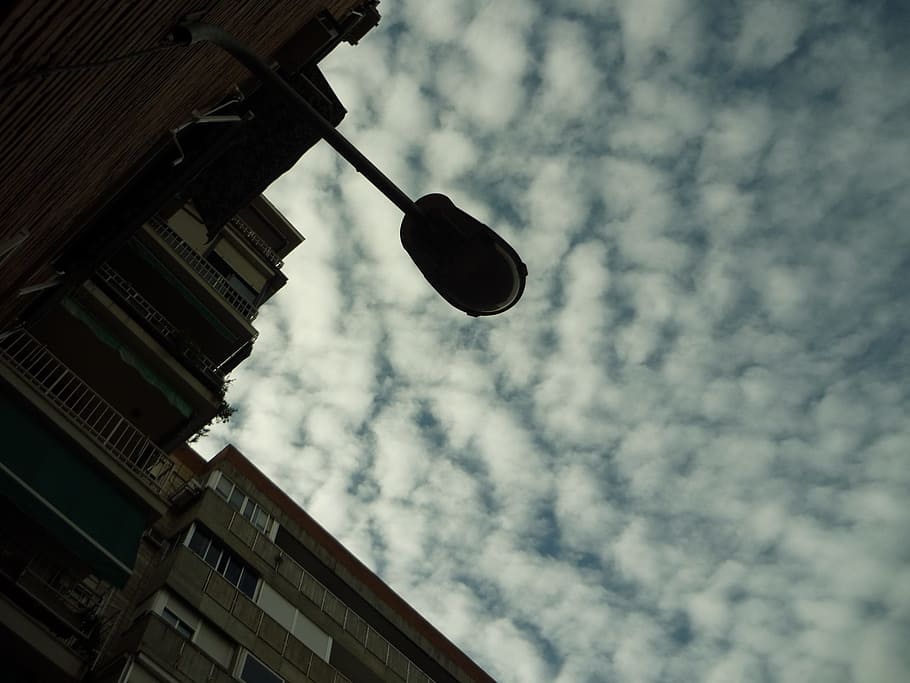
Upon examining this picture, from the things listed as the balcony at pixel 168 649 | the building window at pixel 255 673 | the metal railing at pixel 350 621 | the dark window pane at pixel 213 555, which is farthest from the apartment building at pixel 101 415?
the metal railing at pixel 350 621

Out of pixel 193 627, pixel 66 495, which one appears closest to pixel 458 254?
pixel 66 495

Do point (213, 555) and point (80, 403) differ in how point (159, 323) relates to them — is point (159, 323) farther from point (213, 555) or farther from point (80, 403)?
point (213, 555)

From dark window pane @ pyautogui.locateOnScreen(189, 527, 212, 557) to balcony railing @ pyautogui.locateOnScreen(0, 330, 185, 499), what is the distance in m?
2.34

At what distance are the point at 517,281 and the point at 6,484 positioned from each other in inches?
369

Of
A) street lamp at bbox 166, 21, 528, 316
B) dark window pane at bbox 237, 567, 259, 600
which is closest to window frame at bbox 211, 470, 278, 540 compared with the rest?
dark window pane at bbox 237, 567, 259, 600

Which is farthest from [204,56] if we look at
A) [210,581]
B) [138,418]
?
[210,581]

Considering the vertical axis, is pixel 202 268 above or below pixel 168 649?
above

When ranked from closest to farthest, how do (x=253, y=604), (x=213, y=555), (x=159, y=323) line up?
(x=159, y=323), (x=213, y=555), (x=253, y=604)

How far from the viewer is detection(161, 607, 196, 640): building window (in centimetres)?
1328

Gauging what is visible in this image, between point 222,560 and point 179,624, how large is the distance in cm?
232

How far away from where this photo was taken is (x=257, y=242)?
20.8 m

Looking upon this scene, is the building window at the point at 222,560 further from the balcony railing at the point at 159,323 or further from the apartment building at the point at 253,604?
the balcony railing at the point at 159,323

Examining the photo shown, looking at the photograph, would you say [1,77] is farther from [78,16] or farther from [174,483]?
[174,483]

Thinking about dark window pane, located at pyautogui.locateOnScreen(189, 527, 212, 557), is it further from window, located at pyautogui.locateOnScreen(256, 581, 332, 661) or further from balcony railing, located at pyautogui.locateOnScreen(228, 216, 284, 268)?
balcony railing, located at pyautogui.locateOnScreen(228, 216, 284, 268)
